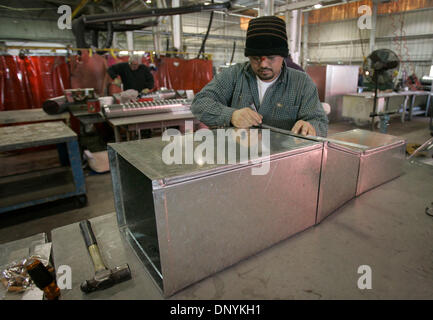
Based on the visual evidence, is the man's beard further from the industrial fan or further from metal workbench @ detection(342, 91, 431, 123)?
metal workbench @ detection(342, 91, 431, 123)

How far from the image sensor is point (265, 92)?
125cm

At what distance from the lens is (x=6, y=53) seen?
4168 millimetres

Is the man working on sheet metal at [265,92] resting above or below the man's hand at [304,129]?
above

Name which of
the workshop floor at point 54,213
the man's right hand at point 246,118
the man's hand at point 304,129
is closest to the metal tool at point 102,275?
the man's right hand at point 246,118

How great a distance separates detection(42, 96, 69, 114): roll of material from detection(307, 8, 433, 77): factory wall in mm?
7439

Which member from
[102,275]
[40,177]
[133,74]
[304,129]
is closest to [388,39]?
[133,74]

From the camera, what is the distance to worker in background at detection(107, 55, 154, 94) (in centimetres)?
414

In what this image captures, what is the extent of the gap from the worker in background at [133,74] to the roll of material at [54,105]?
3.83ft

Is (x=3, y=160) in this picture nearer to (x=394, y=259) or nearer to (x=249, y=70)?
(x=249, y=70)

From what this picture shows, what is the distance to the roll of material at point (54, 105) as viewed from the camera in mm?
3061

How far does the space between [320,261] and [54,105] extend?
332 cm

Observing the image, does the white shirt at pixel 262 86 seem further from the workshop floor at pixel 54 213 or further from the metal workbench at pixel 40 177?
the workshop floor at pixel 54 213
